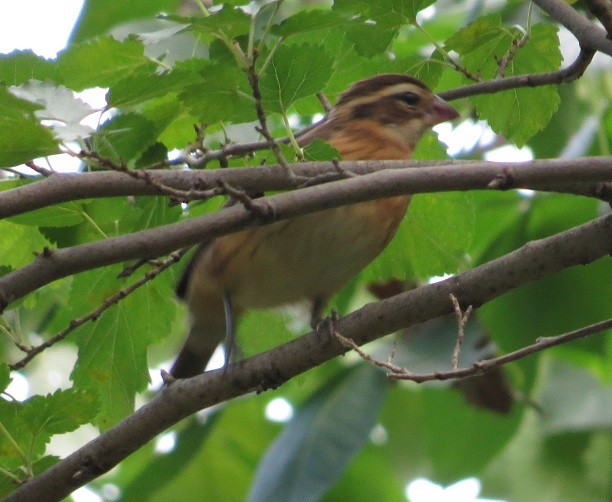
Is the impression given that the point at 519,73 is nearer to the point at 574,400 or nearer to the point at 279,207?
the point at 279,207

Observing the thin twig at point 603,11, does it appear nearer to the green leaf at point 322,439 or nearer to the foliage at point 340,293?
the foliage at point 340,293

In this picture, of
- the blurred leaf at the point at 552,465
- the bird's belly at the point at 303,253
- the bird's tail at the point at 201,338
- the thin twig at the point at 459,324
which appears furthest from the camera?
the blurred leaf at the point at 552,465

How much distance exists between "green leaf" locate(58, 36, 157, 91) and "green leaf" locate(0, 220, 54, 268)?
0.71m

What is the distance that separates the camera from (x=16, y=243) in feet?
12.3

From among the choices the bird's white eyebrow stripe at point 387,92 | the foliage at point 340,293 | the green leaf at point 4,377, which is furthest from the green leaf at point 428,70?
the green leaf at point 4,377

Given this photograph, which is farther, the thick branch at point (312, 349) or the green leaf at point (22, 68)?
the thick branch at point (312, 349)

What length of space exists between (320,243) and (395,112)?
893mm

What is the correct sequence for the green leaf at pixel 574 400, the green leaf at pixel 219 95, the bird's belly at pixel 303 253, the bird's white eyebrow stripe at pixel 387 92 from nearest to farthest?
1. the green leaf at pixel 219 95
2. the bird's belly at pixel 303 253
3. the bird's white eyebrow stripe at pixel 387 92
4. the green leaf at pixel 574 400

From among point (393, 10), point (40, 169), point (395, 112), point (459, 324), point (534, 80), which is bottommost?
point (459, 324)

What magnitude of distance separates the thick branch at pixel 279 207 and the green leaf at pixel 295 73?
0.45 metres

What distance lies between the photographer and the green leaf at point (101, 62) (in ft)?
10.4

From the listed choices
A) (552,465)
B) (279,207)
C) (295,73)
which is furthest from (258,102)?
(552,465)

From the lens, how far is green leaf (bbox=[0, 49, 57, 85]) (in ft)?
10.1

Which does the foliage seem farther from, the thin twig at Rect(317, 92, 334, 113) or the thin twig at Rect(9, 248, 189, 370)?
the thin twig at Rect(9, 248, 189, 370)
